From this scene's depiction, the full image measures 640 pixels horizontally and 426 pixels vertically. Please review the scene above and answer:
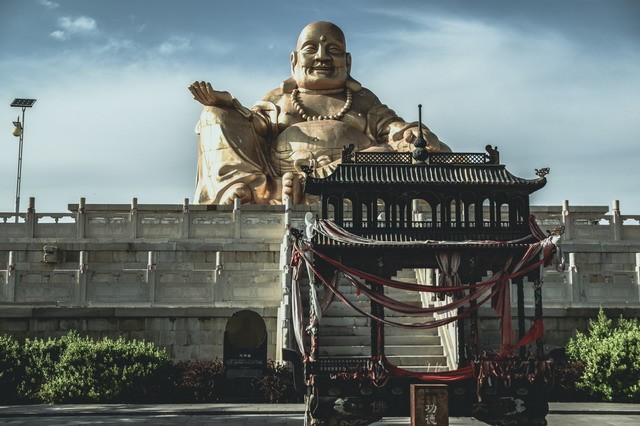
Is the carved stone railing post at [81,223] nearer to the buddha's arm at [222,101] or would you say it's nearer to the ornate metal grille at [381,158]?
the buddha's arm at [222,101]

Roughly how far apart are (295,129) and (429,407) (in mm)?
16926

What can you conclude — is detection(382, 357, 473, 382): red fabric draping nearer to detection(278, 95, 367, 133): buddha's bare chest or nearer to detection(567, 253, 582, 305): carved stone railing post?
detection(567, 253, 582, 305): carved stone railing post

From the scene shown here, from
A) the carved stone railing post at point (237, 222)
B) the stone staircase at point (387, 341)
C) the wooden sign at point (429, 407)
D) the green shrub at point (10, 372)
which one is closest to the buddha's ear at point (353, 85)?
the carved stone railing post at point (237, 222)

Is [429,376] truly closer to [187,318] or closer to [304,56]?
[187,318]

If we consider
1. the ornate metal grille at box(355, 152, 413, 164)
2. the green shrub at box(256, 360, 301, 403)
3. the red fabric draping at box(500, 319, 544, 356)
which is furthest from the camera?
the green shrub at box(256, 360, 301, 403)

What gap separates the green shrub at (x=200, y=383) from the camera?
60.1 feet

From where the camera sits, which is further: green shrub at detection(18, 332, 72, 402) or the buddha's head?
the buddha's head

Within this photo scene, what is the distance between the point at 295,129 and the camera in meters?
29.1

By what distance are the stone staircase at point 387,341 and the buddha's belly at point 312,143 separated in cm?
A: 845

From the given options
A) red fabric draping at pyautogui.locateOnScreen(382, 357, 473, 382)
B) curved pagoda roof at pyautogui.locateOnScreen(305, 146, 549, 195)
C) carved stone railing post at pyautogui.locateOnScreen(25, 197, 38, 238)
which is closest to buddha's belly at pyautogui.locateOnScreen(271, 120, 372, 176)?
carved stone railing post at pyautogui.locateOnScreen(25, 197, 38, 238)

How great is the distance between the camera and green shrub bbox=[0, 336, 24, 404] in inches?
729

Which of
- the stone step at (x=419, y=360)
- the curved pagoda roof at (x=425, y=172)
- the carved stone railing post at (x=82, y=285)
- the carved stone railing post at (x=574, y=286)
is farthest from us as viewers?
the carved stone railing post at (x=574, y=286)

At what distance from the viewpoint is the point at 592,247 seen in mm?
24250

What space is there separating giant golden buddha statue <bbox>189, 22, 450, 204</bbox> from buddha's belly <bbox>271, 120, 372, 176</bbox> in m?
0.03
